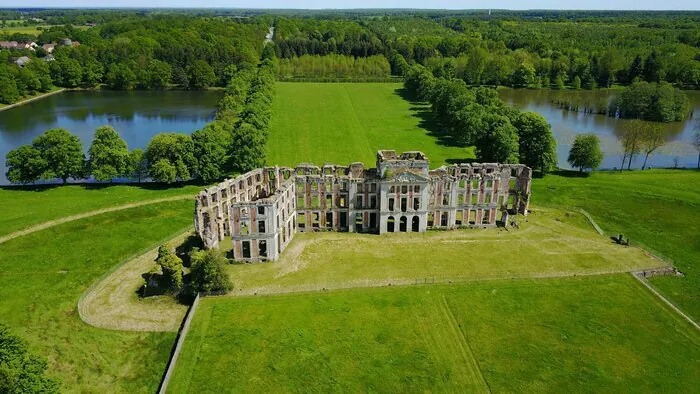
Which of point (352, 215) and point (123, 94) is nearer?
point (352, 215)

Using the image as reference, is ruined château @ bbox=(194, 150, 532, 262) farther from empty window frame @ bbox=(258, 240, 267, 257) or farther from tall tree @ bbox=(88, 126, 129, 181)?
tall tree @ bbox=(88, 126, 129, 181)

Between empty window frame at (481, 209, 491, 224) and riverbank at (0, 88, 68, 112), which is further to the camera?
riverbank at (0, 88, 68, 112)

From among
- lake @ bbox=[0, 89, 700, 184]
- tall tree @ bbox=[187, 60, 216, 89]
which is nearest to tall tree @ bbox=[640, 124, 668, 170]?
lake @ bbox=[0, 89, 700, 184]

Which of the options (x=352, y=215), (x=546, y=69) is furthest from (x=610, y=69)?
(x=352, y=215)

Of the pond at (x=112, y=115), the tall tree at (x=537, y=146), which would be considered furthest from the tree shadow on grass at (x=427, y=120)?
the pond at (x=112, y=115)

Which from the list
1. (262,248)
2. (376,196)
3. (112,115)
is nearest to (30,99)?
(112,115)

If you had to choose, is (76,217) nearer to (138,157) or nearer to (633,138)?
(138,157)

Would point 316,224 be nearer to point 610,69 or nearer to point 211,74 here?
point 211,74
